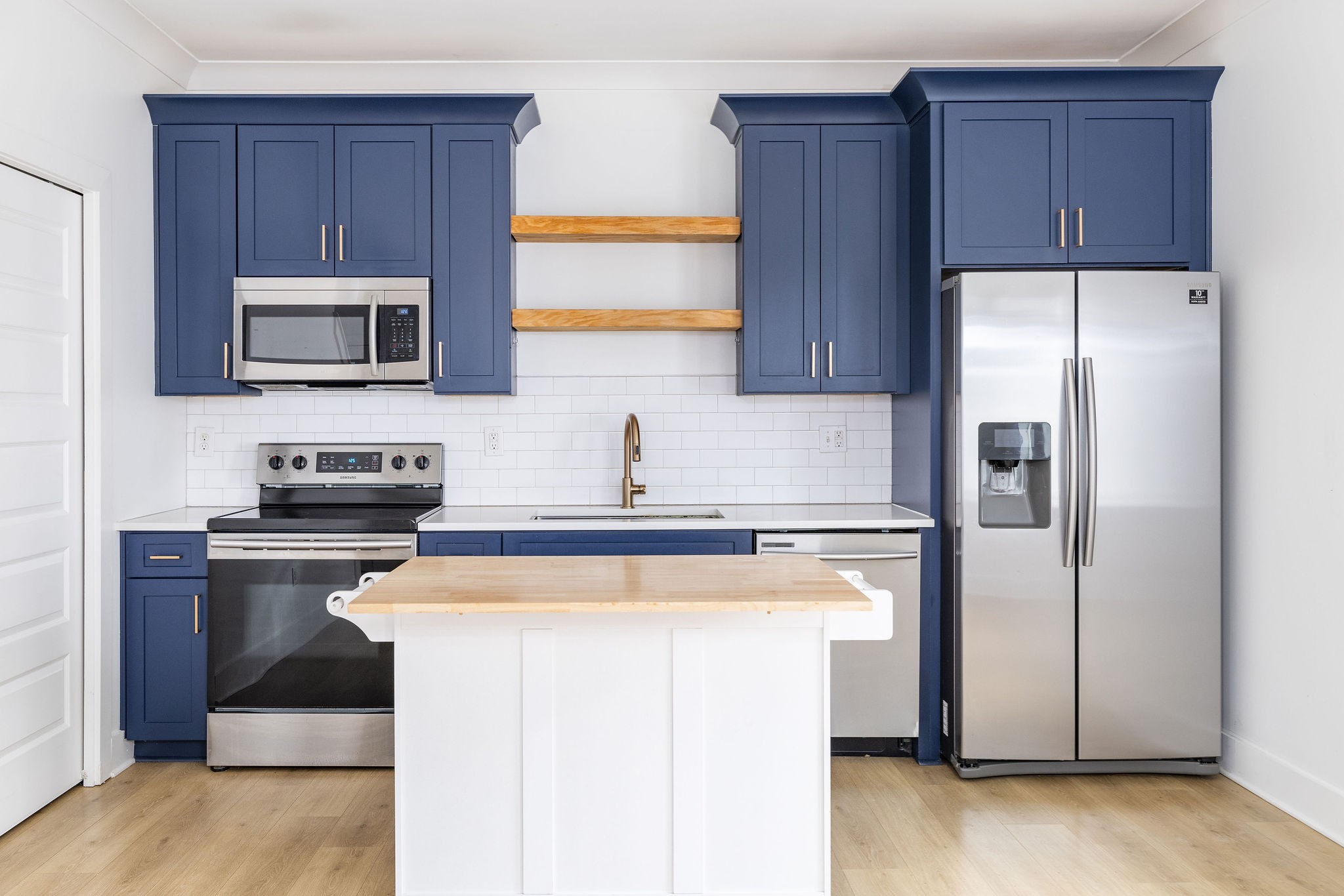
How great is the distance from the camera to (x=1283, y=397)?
9.19 feet

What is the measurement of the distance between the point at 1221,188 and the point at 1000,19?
1.02 m

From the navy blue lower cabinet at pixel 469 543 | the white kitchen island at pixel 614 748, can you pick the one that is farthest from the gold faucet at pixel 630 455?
the white kitchen island at pixel 614 748

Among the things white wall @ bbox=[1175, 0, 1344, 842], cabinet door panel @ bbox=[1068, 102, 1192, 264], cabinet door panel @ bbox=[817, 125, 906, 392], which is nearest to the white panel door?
cabinet door panel @ bbox=[817, 125, 906, 392]

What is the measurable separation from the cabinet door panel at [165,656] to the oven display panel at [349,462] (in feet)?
2.27

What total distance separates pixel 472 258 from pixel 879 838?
2.50m

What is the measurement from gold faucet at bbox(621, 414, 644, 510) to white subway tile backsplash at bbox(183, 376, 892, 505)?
0.18 metres

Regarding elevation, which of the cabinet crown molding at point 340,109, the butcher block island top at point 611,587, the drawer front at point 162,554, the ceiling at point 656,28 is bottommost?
the drawer front at point 162,554

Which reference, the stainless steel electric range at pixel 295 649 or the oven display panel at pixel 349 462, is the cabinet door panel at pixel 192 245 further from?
the stainless steel electric range at pixel 295 649

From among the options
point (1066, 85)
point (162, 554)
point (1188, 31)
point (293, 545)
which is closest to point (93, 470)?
point (162, 554)

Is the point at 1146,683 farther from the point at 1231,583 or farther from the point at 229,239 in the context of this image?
the point at 229,239

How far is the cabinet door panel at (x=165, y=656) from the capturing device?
3117mm

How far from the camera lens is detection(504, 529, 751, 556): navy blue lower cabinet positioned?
3.13m

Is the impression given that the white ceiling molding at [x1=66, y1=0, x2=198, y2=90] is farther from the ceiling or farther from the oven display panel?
the oven display panel

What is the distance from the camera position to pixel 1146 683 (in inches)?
117
